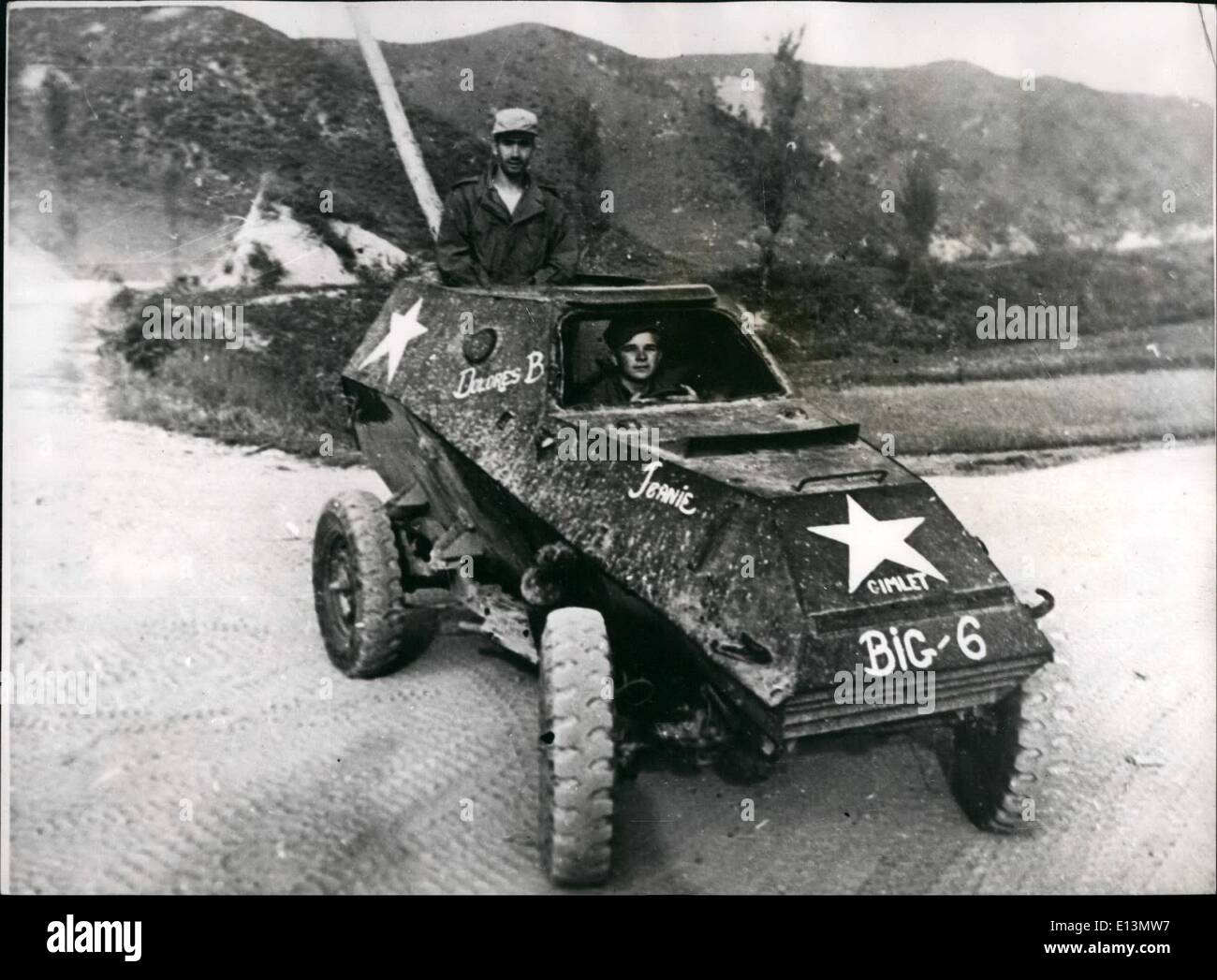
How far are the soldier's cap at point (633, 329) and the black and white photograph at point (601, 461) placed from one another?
0.09ft

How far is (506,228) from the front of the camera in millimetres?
6492

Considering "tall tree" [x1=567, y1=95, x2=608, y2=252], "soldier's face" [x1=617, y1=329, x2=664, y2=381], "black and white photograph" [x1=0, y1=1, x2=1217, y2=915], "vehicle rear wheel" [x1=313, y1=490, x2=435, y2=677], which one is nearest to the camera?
"black and white photograph" [x1=0, y1=1, x2=1217, y2=915]

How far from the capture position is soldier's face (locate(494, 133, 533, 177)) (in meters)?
6.30

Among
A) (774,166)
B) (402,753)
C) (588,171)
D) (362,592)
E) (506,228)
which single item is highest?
(774,166)

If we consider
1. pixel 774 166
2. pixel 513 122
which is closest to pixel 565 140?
pixel 774 166

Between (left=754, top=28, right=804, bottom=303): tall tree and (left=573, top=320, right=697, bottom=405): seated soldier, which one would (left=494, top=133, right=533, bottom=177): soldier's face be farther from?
(left=754, top=28, right=804, bottom=303): tall tree

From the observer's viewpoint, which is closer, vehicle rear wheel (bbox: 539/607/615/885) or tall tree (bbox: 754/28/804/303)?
vehicle rear wheel (bbox: 539/607/615/885)

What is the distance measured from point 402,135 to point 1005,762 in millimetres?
8144

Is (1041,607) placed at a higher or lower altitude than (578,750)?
higher

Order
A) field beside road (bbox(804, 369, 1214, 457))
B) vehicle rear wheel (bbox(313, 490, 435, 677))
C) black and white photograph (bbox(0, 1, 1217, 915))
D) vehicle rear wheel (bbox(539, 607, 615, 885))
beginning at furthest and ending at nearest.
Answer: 1. field beside road (bbox(804, 369, 1214, 457))
2. vehicle rear wheel (bbox(313, 490, 435, 677))
3. black and white photograph (bbox(0, 1, 1217, 915))
4. vehicle rear wheel (bbox(539, 607, 615, 885))

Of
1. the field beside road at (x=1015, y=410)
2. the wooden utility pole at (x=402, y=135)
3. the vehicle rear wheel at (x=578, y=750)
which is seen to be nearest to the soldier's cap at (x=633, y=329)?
the vehicle rear wheel at (x=578, y=750)

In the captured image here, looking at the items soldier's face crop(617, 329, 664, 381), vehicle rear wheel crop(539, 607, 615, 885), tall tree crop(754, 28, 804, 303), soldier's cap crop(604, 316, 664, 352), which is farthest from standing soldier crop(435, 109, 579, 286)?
tall tree crop(754, 28, 804, 303)

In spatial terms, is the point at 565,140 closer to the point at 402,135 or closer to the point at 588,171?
the point at 588,171

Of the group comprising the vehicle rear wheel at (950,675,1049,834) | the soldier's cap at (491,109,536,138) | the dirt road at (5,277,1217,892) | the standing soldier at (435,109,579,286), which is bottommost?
the dirt road at (5,277,1217,892)
